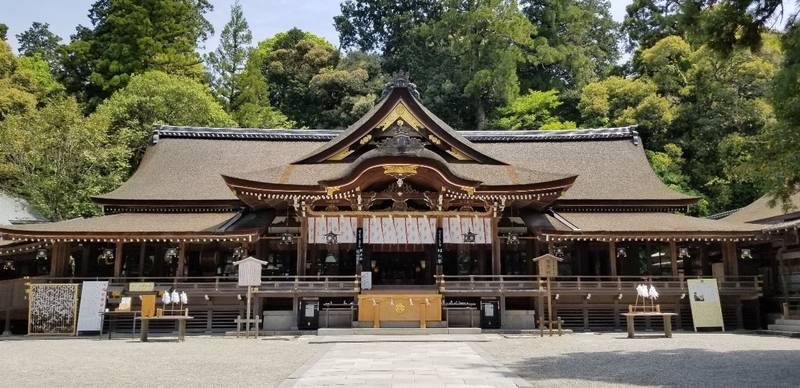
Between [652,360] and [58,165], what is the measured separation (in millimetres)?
24991

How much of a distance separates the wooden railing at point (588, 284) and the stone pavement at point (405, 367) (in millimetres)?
3713

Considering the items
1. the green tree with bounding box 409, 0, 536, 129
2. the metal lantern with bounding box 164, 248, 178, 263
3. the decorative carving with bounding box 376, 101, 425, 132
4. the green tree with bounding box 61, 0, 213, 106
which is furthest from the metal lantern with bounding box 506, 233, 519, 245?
the green tree with bounding box 61, 0, 213, 106

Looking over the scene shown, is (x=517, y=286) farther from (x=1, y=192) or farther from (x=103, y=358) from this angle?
(x=1, y=192)

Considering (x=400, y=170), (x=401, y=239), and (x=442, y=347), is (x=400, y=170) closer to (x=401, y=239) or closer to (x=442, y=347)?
(x=401, y=239)

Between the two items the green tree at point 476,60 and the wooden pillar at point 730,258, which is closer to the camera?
the wooden pillar at point 730,258

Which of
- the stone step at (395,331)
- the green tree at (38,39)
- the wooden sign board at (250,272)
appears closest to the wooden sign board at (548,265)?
the stone step at (395,331)

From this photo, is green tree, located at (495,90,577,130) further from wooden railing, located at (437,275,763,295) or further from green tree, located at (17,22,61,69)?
green tree, located at (17,22,61,69)

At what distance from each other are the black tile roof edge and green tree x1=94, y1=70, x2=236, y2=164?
6083 millimetres

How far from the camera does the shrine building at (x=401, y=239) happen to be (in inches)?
695

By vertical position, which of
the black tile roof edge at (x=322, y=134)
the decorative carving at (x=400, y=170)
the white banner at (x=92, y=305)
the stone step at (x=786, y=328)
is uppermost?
the black tile roof edge at (x=322, y=134)

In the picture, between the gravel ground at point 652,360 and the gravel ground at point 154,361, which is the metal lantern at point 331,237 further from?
the gravel ground at point 652,360

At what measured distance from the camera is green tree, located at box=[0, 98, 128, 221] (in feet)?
83.8

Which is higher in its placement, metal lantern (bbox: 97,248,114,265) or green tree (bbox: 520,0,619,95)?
green tree (bbox: 520,0,619,95)

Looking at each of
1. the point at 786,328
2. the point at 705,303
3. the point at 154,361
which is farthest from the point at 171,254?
the point at 786,328
